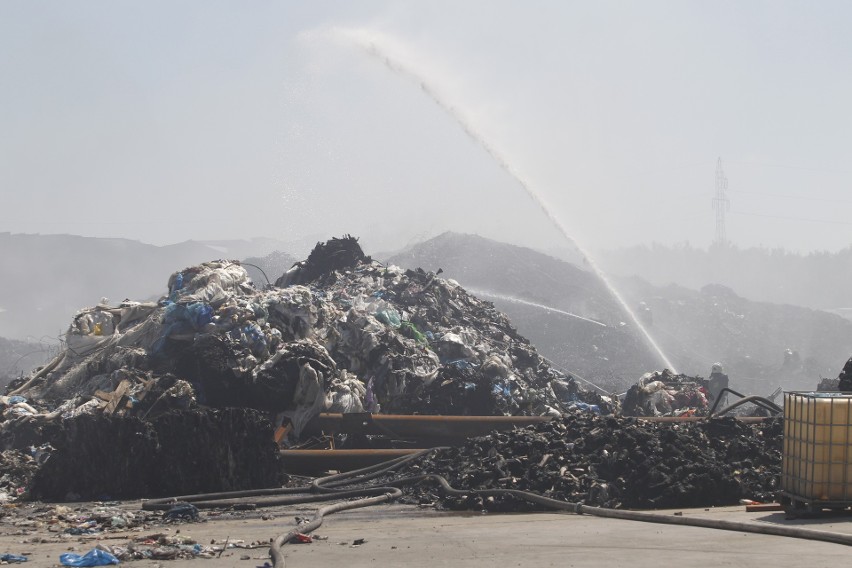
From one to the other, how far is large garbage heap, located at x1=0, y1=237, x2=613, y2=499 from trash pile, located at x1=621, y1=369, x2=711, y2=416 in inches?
28.9

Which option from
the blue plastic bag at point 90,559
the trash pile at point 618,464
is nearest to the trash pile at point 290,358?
the trash pile at point 618,464

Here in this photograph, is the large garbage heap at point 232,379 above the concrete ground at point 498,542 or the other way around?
above

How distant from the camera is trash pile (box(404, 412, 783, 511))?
1107 cm

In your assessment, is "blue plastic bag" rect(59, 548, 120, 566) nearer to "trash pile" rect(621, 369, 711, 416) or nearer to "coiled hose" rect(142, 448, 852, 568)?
"coiled hose" rect(142, 448, 852, 568)

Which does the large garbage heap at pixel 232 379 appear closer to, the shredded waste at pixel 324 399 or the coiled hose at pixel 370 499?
the shredded waste at pixel 324 399

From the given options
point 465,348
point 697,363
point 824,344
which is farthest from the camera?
point 824,344

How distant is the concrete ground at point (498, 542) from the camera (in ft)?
23.9

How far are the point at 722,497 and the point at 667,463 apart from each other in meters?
0.77

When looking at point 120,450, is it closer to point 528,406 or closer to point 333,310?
point 333,310

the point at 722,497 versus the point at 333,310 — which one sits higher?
the point at 333,310

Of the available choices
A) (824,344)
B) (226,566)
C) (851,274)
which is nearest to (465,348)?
(226,566)

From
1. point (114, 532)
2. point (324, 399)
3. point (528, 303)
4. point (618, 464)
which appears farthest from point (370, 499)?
point (528, 303)

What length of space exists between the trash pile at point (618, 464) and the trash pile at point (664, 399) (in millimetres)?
7548

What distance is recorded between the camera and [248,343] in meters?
17.5
